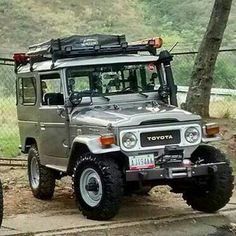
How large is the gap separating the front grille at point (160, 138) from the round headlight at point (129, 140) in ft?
0.41

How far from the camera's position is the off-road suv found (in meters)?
8.54

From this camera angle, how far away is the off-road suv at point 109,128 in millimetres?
8539

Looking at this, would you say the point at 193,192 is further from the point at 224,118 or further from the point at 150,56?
the point at 224,118

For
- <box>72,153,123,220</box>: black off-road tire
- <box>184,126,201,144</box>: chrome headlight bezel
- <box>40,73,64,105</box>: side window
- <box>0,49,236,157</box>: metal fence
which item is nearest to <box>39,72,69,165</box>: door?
<box>40,73,64,105</box>: side window

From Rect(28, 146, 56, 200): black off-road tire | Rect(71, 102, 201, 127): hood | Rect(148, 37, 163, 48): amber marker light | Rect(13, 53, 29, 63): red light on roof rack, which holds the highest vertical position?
Rect(148, 37, 163, 48): amber marker light

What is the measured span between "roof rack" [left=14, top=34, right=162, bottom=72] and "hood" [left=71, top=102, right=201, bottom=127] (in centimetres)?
87

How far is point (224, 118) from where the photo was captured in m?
15.1

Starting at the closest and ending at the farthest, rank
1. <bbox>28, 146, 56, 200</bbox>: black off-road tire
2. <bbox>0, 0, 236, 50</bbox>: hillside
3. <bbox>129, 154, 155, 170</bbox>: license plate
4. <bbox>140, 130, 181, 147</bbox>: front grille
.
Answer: <bbox>129, 154, 155, 170</bbox>: license plate
<bbox>140, 130, 181, 147</bbox>: front grille
<bbox>28, 146, 56, 200</bbox>: black off-road tire
<bbox>0, 0, 236, 50</bbox>: hillside

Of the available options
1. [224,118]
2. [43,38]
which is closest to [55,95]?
[224,118]

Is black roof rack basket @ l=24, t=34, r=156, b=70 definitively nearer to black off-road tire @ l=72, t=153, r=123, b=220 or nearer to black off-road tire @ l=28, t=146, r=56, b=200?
black off-road tire @ l=28, t=146, r=56, b=200

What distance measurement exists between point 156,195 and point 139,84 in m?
1.77

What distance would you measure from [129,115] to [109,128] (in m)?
0.37

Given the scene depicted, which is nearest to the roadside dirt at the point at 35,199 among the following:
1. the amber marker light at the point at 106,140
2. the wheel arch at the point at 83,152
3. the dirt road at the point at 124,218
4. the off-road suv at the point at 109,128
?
the dirt road at the point at 124,218

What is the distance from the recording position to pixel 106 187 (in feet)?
27.4
